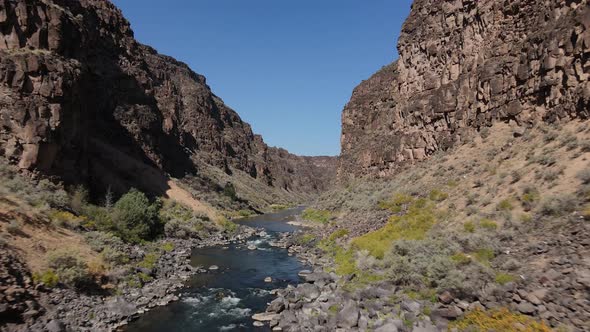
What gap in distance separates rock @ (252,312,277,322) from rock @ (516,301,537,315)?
11.2 metres

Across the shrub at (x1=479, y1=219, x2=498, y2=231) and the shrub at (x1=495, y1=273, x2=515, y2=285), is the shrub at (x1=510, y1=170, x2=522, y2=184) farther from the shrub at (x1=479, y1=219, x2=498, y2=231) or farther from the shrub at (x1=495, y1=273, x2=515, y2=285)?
the shrub at (x1=495, y1=273, x2=515, y2=285)

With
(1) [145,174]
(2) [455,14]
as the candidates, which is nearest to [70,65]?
(1) [145,174]

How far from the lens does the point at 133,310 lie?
18984mm

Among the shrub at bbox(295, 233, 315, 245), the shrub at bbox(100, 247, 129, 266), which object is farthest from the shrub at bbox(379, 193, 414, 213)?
the shrub at bbox(100, 247, 129, 266)

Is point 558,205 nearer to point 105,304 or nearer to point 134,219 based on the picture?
point 105,304

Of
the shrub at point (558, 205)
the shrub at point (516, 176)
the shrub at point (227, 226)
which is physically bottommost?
the shrub at point (227, 226)

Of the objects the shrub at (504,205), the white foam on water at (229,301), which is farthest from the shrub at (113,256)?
the shrub at (504,205)

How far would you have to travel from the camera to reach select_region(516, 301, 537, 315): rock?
12773 millimetres

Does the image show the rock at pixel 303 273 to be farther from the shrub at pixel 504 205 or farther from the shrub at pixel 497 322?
the shrub at pixel 497 322

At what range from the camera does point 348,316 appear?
16.8 meters

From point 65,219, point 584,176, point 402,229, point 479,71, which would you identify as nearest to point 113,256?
point 65,219

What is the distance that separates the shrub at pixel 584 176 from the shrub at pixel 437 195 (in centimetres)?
1082

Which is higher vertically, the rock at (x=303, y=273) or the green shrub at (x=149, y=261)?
the green shrub at (x=149, y=261)

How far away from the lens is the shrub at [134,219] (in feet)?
108
